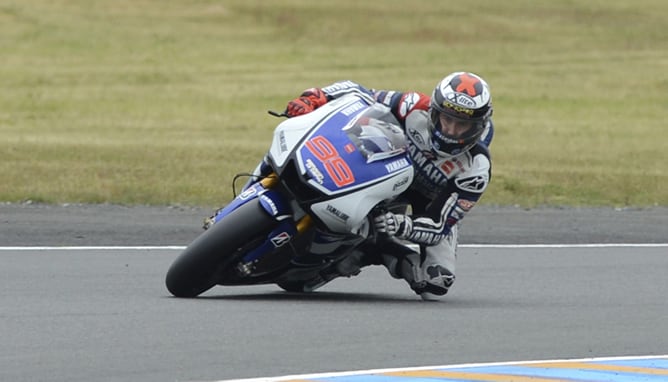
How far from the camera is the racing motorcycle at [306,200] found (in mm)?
8367

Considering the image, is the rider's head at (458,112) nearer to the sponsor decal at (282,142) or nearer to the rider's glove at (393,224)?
the rider's glove at (393,224)

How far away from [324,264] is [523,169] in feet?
38.1

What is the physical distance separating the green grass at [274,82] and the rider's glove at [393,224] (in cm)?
804

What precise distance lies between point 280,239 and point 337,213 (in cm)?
46

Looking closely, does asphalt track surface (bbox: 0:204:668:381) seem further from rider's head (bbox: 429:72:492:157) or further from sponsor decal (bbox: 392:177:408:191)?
rider's head (bbox: 429:72:492:157)

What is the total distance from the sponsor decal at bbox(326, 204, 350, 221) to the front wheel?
1.26ft

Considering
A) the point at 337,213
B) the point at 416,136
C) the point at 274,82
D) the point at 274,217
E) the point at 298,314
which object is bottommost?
the point at 274,82

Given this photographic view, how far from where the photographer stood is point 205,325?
7.80m

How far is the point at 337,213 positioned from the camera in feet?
27.4

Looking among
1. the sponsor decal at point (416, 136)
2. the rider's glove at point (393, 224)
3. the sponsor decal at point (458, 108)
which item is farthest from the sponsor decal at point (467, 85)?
the rider's glove at point (393, 224)

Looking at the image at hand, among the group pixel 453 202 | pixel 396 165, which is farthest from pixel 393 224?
pixel 453 202

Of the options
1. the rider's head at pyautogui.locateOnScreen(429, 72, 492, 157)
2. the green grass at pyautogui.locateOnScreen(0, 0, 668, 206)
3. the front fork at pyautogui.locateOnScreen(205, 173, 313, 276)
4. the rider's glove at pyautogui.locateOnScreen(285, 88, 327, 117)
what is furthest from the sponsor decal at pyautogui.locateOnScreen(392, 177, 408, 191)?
the green grass at pyautogui.locateOnScreen(0, 0, 668, 206)

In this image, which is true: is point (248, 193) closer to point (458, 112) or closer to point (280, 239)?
point (280, 239)

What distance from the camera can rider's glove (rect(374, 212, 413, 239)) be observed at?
28.2ft
